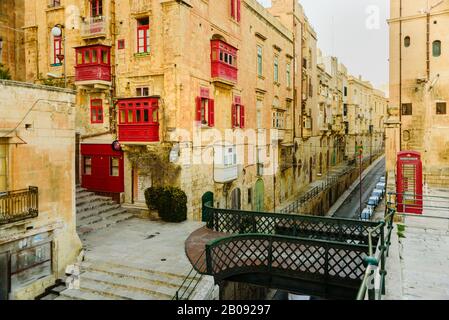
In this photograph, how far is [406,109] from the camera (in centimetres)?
2398

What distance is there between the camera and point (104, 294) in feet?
34.2

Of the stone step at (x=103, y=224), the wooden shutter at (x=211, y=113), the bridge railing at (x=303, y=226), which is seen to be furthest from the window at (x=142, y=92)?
the bridge railing at (x=303, y=226)

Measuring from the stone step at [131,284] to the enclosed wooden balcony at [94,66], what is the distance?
1026 centimetres

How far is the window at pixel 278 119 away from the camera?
29031 millimetres

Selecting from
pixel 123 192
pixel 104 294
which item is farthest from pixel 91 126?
pixel 104 294

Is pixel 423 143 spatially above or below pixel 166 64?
below

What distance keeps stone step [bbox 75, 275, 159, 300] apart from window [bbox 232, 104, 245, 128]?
13.6m

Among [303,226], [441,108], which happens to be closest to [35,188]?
[303,226]

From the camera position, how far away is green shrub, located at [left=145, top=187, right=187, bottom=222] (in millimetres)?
16781

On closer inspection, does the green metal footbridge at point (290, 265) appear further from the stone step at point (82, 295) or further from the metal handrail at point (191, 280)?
the stone step at point (82, 295)

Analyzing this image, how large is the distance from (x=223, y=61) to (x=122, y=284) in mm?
13396
